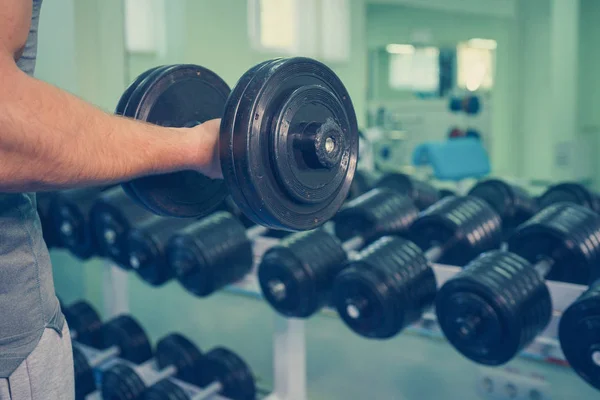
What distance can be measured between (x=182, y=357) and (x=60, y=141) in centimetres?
136

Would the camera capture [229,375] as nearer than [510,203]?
Yes

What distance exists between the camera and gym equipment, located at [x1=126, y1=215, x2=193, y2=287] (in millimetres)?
1719

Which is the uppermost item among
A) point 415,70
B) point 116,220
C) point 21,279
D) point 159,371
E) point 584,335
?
point 415,70

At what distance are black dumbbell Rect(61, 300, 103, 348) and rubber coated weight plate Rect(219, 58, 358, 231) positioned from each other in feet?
4.98

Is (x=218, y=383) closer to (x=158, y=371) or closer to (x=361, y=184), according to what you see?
(x=158, y=371)

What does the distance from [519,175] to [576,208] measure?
4548 millimetres

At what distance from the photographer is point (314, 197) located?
32.3 inches

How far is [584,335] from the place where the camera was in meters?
1.11

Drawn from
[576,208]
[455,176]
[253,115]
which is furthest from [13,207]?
[455,176]

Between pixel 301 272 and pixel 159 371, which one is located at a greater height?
pixel 301 272

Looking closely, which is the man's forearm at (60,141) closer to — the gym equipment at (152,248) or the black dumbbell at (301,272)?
the black dumbbell at (301,272)

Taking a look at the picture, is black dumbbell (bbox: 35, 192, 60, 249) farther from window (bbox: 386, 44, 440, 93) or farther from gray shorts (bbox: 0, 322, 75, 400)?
window (bbox: 386, 44, 440, 93)

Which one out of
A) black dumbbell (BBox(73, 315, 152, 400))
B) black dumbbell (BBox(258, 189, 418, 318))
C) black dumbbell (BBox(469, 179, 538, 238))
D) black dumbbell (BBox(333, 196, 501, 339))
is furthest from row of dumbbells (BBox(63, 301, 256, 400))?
black dumbbell (BBox(469, 179, 538, 238))

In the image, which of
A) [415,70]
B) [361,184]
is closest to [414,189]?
[361,184]
